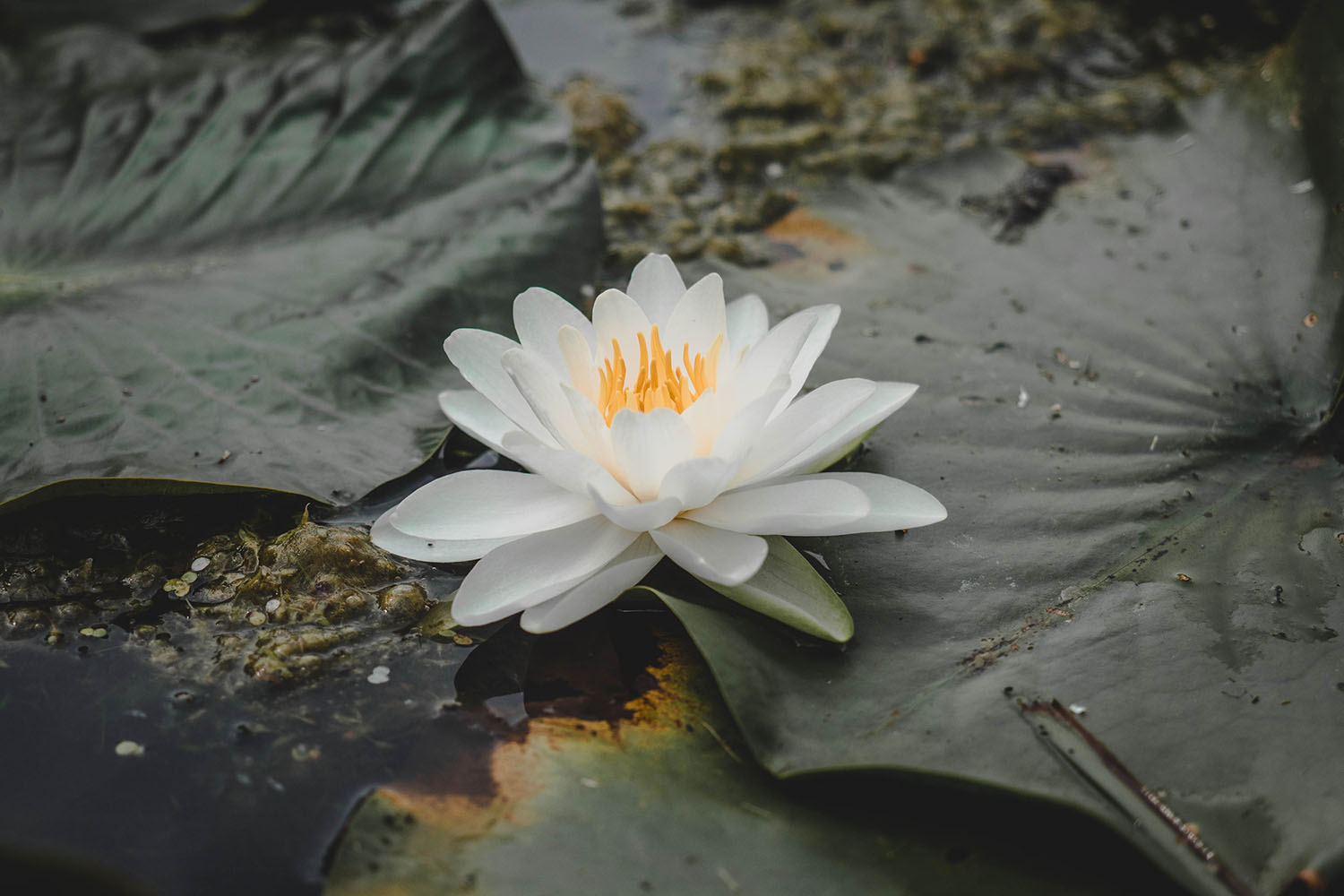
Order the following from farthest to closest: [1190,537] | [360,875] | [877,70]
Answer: [877,70] → [1190,537] → [360,875]

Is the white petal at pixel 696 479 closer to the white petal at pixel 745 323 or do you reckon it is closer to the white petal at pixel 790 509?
the white petal at pixel 790 509

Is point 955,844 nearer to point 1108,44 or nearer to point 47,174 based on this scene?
point 47,174

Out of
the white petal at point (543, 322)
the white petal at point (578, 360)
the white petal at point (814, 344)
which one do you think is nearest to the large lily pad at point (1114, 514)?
the white petal at point (814, 344)

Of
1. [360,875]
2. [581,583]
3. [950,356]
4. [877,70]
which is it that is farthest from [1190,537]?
[877,70]

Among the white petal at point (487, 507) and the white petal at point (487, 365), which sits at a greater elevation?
the white petal at point (487, 365)

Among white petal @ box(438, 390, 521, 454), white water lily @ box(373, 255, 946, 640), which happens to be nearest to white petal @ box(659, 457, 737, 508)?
white water lily @ box(373, 255, 946, 640)

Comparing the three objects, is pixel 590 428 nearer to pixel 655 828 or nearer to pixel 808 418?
pixel 808 418
